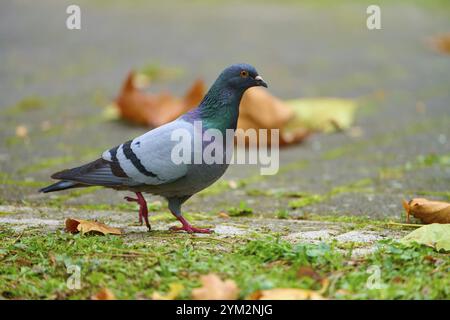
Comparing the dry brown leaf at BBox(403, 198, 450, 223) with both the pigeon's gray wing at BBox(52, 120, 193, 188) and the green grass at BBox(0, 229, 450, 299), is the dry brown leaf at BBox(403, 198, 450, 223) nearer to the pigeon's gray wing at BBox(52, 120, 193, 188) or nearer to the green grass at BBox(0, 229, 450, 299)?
the green grass at BBox(0, 229, 450, 299)

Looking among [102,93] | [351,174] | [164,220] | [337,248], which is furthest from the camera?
[102,93]

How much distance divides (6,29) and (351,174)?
237 inches

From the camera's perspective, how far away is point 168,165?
388cm

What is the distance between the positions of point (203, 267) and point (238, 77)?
1505 mm

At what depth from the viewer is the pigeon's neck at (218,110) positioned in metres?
4.11

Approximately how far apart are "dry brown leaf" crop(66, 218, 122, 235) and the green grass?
6.8 inches

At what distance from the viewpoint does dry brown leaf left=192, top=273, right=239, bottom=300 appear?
2789 millimetres

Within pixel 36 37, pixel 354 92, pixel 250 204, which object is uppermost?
pixel 36 37

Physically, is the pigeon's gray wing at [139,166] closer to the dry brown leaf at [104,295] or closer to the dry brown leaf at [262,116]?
the dry brown leaf at [104,295]

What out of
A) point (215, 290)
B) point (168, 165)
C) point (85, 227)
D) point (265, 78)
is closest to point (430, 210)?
point (168, 165)

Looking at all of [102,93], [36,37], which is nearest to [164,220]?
[102,93]

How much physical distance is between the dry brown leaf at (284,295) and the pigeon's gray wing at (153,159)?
121 cm
